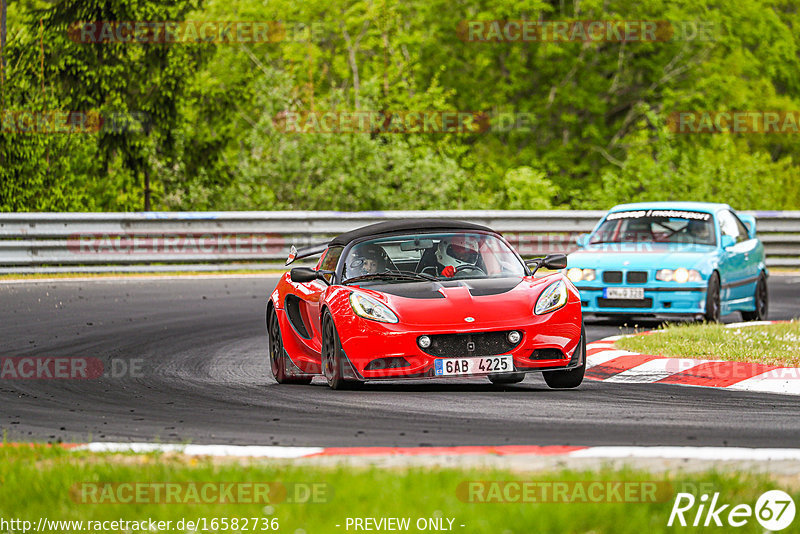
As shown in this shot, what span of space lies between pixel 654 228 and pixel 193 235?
8.36m

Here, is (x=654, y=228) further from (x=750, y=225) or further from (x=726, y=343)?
(x=726, y=343)

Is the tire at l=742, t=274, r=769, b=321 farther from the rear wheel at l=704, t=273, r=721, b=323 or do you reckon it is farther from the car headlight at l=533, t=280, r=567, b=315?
the car headlight at l=533, t=280, r=567, b=315

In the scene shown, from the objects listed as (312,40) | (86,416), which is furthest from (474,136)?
(86,416)

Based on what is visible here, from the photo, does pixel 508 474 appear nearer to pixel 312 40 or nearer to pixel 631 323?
pixel 631 323

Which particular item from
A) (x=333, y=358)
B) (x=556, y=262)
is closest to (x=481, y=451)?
(x=333, y=358)

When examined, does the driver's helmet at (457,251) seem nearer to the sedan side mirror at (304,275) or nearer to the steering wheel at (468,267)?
the steering wheel at (468,267)

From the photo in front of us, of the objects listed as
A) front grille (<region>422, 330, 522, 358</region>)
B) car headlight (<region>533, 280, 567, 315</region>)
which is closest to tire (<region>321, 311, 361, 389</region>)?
front grille (<region>422, 330, 522, 358</region>)

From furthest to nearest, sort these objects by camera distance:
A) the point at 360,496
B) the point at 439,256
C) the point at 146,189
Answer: the point at 146,189
the point at 439,256
the point at 360,496

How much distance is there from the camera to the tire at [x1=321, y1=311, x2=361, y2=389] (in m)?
9.88

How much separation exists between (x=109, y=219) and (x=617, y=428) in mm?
14795

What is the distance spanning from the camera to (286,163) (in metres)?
26.7

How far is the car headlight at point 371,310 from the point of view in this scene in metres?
9.73

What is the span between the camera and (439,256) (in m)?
10.8

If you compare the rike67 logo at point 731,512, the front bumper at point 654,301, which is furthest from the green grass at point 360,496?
the front bumper at point 654,301
